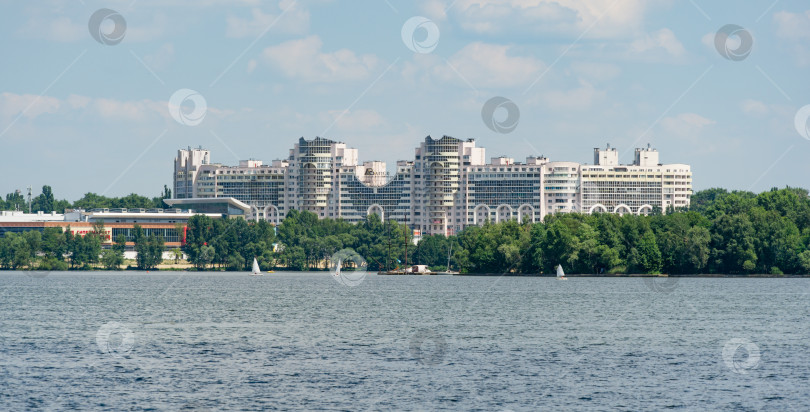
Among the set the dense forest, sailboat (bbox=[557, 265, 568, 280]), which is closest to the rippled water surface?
the dense forest

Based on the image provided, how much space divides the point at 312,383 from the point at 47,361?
1347 centimetres

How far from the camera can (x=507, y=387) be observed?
4338cm

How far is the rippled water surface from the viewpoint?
134 feet

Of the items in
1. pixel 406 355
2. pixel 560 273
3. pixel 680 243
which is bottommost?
pixel 406 355

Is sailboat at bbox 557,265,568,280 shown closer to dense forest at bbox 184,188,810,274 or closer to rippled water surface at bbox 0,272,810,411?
dense forest at bbox 184,188,810,274

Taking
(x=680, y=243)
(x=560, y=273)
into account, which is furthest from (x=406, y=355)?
(x=680, y=243)

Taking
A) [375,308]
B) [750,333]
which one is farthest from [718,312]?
[375,308]

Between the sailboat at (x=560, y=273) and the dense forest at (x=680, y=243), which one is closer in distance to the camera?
the dense forest at (x=680, y=243)

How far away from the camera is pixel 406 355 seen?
53.5 m

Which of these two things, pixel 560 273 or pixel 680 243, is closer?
pixel 680 243

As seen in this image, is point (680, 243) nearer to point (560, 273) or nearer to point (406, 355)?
point (560, 273)

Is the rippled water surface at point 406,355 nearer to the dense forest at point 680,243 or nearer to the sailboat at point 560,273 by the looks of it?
the dense forest at point 680,243

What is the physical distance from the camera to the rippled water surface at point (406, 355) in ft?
134

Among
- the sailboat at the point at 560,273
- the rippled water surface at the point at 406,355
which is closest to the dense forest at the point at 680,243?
the sailboat at the point at 560,273
